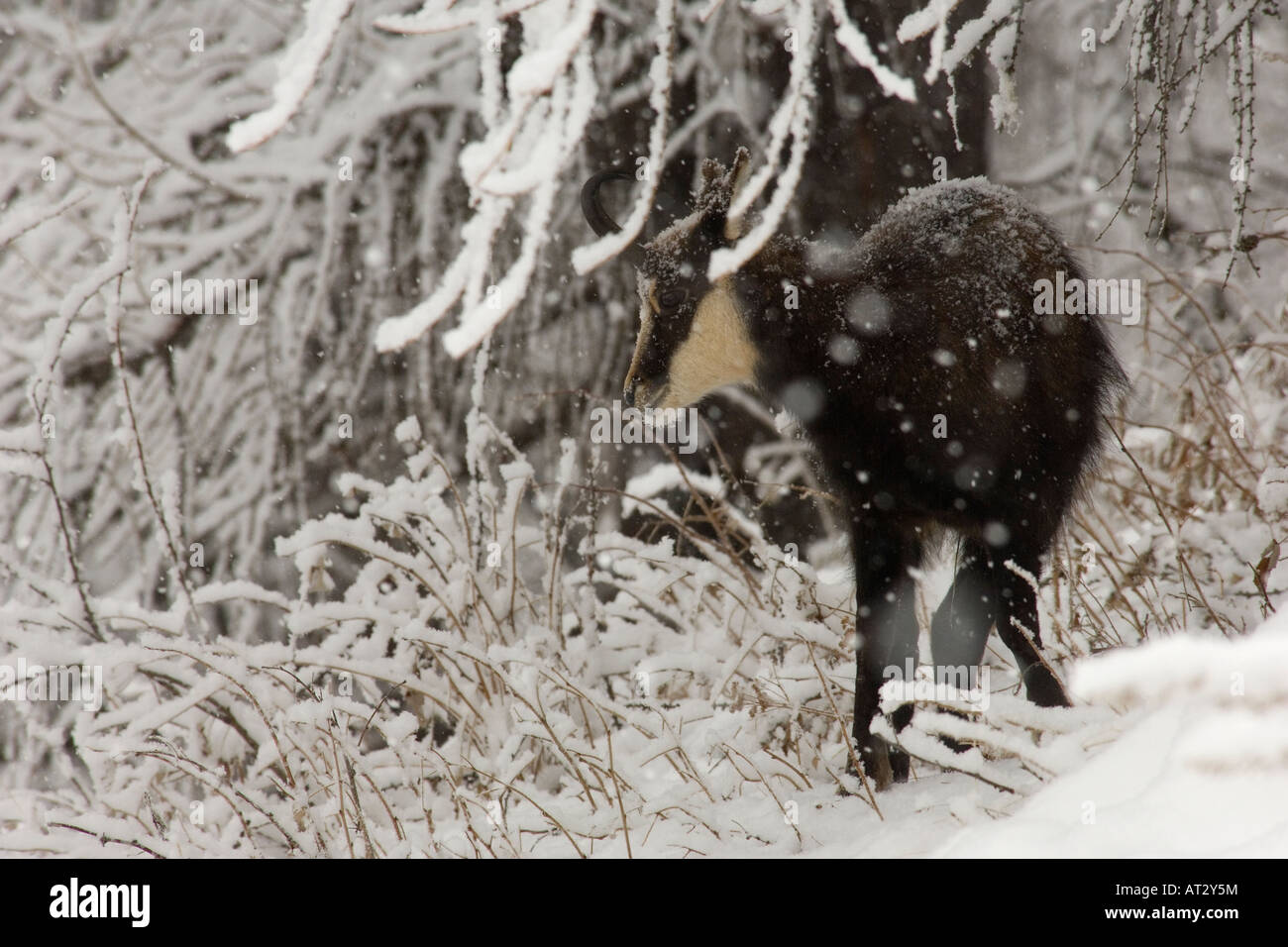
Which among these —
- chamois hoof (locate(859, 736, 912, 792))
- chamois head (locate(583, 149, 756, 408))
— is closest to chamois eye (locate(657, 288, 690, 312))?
chamois head (locate(583, 149, 756, 408))

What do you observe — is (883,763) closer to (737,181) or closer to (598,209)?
(737,181)

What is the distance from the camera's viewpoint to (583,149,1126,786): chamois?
3279mm

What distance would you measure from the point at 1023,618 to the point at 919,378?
0.83 meters

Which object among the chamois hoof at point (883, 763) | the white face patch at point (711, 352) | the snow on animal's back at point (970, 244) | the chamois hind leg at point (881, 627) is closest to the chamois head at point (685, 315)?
the white face patch at point (711, 352)

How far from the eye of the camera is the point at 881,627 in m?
3.30

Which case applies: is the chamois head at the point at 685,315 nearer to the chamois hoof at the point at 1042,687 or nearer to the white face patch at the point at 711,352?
the white face patch at the point at 711,352

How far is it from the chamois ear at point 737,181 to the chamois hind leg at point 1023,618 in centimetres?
132

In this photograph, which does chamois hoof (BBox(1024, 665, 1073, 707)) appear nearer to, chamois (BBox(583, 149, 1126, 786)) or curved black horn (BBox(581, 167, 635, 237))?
chamois (BBox(583, 149, 1126, 786))

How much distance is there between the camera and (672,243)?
3.66 m

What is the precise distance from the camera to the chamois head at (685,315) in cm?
363

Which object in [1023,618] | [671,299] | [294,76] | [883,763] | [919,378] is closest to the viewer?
[294,76]

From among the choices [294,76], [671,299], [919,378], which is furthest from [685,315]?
[294,76]
